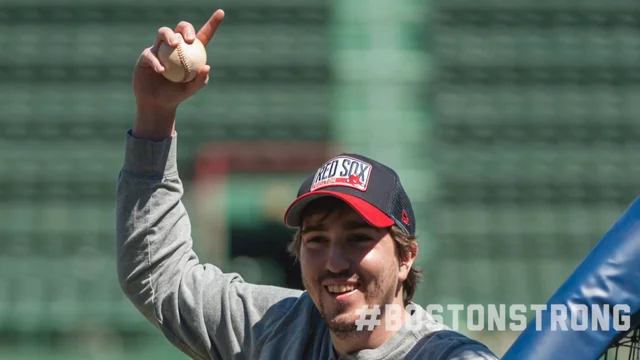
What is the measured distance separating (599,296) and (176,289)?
0.88 meters

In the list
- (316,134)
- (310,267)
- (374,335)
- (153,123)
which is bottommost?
(374,335)

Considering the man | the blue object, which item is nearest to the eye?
the man

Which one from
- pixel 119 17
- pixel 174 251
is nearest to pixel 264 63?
pixel 119 17

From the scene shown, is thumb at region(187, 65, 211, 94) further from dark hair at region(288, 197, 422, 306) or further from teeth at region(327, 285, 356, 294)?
teeth at region(327, 285, 356, 294)

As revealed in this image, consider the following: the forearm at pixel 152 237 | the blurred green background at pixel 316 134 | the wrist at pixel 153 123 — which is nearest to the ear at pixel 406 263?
the forearm at pixel 152 237

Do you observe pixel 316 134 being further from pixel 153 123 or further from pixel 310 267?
pixel 310 267

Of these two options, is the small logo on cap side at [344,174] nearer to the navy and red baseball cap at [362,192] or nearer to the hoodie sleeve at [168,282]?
the navy and red baseball cap at [362,192]

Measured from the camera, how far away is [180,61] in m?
1.65

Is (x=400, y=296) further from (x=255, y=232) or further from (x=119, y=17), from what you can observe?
(x=119, y=17)

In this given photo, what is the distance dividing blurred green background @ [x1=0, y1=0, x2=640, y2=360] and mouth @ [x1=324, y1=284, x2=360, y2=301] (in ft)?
13.9

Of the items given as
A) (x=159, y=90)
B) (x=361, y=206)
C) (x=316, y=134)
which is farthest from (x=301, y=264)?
(x=316, y=134)

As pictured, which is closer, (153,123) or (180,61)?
(180,61)

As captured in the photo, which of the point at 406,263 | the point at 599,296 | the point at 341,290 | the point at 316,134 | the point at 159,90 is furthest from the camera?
the point at 316,134

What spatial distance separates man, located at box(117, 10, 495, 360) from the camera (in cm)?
154
